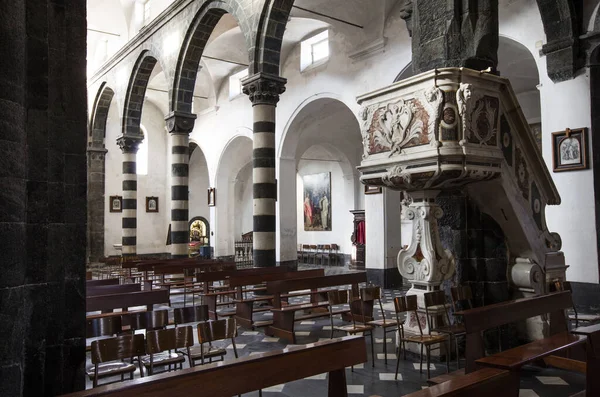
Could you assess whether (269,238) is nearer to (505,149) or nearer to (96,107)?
(505,149)

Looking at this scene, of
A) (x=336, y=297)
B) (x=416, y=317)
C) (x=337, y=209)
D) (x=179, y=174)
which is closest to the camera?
(x=416, y=317)

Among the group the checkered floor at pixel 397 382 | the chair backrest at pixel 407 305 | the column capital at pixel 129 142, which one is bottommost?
the checkered floor at pixel 397 382

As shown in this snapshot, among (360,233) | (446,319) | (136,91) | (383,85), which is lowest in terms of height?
(446,319)

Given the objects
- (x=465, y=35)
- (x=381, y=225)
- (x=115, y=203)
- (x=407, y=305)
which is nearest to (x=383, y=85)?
(x=381, y=225)

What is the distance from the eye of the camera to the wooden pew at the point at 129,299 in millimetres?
6207

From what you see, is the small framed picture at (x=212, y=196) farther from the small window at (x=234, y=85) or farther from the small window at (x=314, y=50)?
the small window at (x=314, y=50)

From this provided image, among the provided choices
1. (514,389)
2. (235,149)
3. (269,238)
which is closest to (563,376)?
(514,389)

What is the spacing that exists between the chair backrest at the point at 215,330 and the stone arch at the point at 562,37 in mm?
7730

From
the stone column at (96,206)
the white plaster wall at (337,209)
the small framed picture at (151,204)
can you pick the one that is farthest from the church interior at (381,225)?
the small framed picture at (151,204)

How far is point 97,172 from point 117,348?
1950 cm

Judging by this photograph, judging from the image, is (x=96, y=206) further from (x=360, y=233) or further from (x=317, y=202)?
(x=360, y=233)

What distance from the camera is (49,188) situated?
11.4 ft

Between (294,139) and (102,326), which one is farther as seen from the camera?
(294,139)

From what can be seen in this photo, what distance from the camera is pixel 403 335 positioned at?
5336 mm
